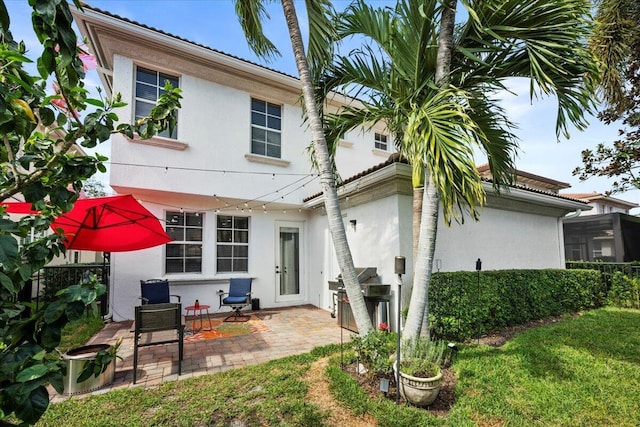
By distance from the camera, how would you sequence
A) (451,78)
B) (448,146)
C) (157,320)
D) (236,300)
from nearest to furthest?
(448,146) < (451,78) < (157,320) < (236,300)

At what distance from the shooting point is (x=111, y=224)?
566 centimetres

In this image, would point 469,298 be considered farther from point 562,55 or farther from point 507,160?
point 562,55

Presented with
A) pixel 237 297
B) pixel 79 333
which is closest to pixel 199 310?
pixel 237 297

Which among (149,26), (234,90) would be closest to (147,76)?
(149,26)

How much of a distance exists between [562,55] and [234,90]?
8.13 meters

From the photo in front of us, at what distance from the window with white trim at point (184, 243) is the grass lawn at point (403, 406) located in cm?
497

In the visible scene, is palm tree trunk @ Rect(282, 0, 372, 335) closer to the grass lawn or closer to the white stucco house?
the grass lawn

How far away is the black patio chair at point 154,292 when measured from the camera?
7629 millimetres

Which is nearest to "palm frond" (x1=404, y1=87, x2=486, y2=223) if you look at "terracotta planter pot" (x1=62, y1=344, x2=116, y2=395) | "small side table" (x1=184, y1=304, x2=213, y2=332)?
"terracotta planter pot" (x1=62, y1=344, x2=116, y2=395)

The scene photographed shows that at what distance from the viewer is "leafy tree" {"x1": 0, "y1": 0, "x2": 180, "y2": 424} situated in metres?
1.05

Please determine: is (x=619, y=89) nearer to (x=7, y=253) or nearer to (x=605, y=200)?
(x=7, y=253)

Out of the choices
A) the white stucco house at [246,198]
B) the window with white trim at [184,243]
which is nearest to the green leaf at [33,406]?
the white stucco house at [246,198]

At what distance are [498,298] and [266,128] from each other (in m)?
8.17

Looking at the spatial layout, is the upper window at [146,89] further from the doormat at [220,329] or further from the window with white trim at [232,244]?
the doormat at [220,329]
